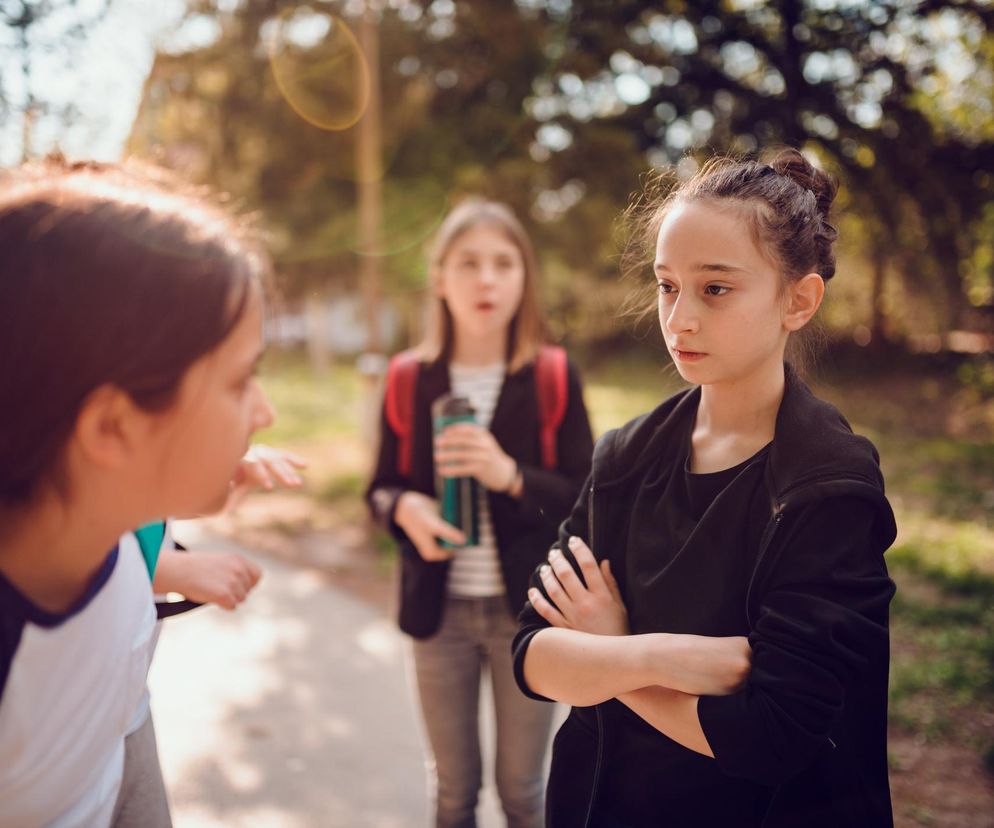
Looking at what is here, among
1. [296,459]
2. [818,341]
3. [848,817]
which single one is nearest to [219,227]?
[296,459]

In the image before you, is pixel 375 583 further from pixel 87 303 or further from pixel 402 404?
pixel 87 303

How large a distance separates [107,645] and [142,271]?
53cm

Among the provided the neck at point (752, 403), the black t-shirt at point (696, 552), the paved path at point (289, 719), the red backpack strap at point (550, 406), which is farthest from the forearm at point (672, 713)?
the paved path at point (289, 719)

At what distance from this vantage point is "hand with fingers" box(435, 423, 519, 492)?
201 centimetres

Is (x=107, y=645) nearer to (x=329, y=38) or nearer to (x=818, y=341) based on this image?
(x=818, y=341)

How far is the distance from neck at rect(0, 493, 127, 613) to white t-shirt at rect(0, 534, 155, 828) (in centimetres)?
3

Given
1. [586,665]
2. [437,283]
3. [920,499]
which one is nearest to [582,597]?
[586,665]

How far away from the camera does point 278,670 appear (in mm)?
4117

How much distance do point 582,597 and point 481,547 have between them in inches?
36.7

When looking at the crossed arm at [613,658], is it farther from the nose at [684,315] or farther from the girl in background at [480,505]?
the girl in background at [480,505]

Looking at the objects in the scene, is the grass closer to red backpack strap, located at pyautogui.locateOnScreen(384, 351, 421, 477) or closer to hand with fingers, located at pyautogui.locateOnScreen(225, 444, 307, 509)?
red backpack strap, located at pyautogui.locateOnScreen(384, 351, 421, 477)

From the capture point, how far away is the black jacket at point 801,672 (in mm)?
1099

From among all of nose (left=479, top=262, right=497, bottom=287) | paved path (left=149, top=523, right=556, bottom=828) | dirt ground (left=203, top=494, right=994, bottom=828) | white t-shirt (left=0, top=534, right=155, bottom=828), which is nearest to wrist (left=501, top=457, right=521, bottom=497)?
nose (left=479, top=262, right=497, bottom=287)

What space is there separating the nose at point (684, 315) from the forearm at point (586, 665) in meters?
0.50
